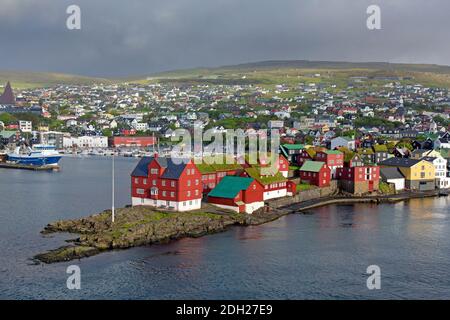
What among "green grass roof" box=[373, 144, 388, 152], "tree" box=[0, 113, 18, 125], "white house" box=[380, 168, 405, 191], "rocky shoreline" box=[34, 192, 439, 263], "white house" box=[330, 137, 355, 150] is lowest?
"rocky shoreline" box=[34, 192, 439, 263]

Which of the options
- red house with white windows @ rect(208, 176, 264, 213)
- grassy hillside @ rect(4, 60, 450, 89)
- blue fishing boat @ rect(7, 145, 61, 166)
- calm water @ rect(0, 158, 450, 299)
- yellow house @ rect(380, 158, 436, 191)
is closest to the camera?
calm water @ rect(0, 158, 450, 299)

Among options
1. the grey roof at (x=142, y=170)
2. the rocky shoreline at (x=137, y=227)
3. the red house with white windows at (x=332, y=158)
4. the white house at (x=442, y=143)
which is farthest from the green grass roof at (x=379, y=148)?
the grey roof at (x=142, y=170)

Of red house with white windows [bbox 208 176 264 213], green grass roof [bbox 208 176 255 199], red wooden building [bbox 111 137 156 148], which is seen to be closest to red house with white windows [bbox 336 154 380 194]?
red house with white windows [bbox 208 176 264 213]

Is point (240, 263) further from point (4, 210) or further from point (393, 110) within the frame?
point (393, 110)

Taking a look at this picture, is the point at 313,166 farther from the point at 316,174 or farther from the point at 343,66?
the point at 343,66

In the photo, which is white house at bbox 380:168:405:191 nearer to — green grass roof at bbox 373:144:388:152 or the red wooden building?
green grass roof at bbox 373:144:388:152

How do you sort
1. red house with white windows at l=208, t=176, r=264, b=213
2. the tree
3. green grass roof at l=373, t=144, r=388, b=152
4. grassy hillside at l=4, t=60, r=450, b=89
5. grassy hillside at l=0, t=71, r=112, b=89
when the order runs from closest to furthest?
red house with white windows at l=208, t=176, r=264, b=213, green grass roof at l=373, t=144, r=388, b=152, the tree, grassy hillside at l=4, t=60, r=450, b=89, grassy hillside at l=0, t=71, r=112, b=89

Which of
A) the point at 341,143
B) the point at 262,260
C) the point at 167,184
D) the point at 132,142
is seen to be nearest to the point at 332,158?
the point at 341,143
